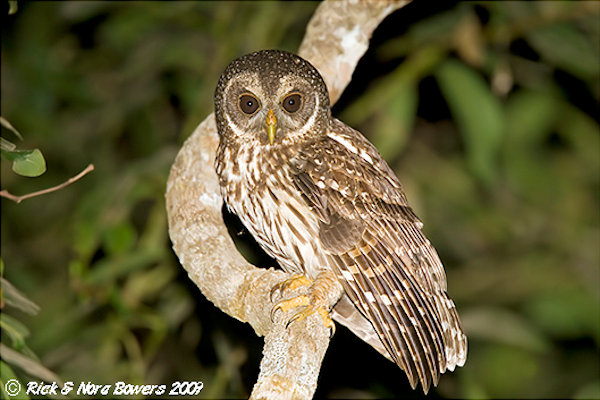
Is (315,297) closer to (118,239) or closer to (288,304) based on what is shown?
(288,304)

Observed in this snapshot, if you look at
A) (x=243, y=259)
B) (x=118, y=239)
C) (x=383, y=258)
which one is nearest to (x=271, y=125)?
(x=243, y=259)

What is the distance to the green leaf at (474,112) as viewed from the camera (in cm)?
557

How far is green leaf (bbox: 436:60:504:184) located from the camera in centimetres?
557

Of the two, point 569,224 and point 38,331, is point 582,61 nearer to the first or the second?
point 569,224

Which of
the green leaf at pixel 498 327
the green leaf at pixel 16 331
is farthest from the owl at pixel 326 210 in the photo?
the green leaf at pixel 498 327

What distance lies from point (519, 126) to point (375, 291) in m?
3.61

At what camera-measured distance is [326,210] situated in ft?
11.9

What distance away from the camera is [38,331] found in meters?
5.41

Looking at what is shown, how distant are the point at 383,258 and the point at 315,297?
0.38m

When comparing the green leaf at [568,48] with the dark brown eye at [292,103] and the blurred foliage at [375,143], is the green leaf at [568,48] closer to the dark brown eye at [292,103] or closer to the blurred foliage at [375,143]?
the blurred foliage at [375,143]

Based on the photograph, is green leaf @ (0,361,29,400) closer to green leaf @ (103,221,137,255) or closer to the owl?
the owl

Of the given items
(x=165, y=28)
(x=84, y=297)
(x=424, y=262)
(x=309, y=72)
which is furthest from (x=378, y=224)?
(x=165, y=28)

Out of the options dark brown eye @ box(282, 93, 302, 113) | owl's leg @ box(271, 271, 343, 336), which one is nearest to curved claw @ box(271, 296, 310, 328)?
owl's leg @ box(271, 271, 343, 336)

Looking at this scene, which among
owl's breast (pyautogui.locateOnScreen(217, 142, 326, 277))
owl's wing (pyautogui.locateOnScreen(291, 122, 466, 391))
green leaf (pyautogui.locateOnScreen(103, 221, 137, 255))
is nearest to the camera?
owl's wing (pyautogui.locateOnScreen(291, 122, 466, 391))
